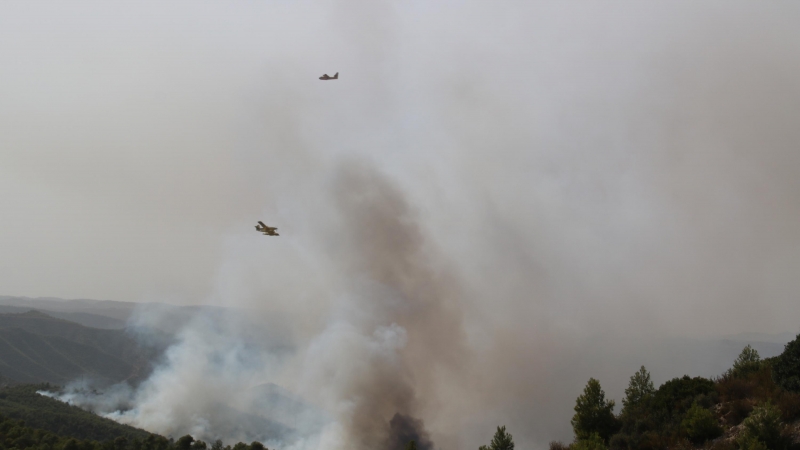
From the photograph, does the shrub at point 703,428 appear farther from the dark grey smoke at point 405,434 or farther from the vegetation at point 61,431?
the dark grey smoke at point 405,434

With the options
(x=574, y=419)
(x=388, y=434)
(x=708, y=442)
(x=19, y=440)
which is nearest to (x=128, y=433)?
(x=19, y=440)

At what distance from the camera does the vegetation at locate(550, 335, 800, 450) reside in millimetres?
28672

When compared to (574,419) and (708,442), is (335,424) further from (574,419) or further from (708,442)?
(708,442)

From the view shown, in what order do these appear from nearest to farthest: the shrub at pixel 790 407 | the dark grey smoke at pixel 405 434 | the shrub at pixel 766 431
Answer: the shrub at pixel 766 431 < the shrub at pixel 790 407 < the dark grey smoke at pixel 405 434

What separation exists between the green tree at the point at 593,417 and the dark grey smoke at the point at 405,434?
7294 centimetres

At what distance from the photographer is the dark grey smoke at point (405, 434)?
109812mm

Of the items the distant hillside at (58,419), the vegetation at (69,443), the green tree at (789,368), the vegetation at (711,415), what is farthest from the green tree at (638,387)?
the distant hillside at (58,419)

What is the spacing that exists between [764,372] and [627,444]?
558 inches

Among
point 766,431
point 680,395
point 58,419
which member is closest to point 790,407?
point 766,431

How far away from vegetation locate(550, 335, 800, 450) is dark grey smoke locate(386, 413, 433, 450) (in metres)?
73.3

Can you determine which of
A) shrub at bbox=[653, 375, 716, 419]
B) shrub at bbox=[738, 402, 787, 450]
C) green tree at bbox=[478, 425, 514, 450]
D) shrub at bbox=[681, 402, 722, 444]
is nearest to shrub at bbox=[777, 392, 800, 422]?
shrub at bbox=[738, 402, 787, 450]

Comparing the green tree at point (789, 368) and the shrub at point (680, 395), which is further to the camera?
the shrub at point (680, 395)

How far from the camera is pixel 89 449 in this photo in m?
82.7

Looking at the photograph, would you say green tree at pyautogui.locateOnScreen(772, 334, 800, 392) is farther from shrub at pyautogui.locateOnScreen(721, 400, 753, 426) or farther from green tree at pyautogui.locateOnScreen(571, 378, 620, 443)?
green tree at pyautogui.locateOnScreen(571, 378, 620, 443)
